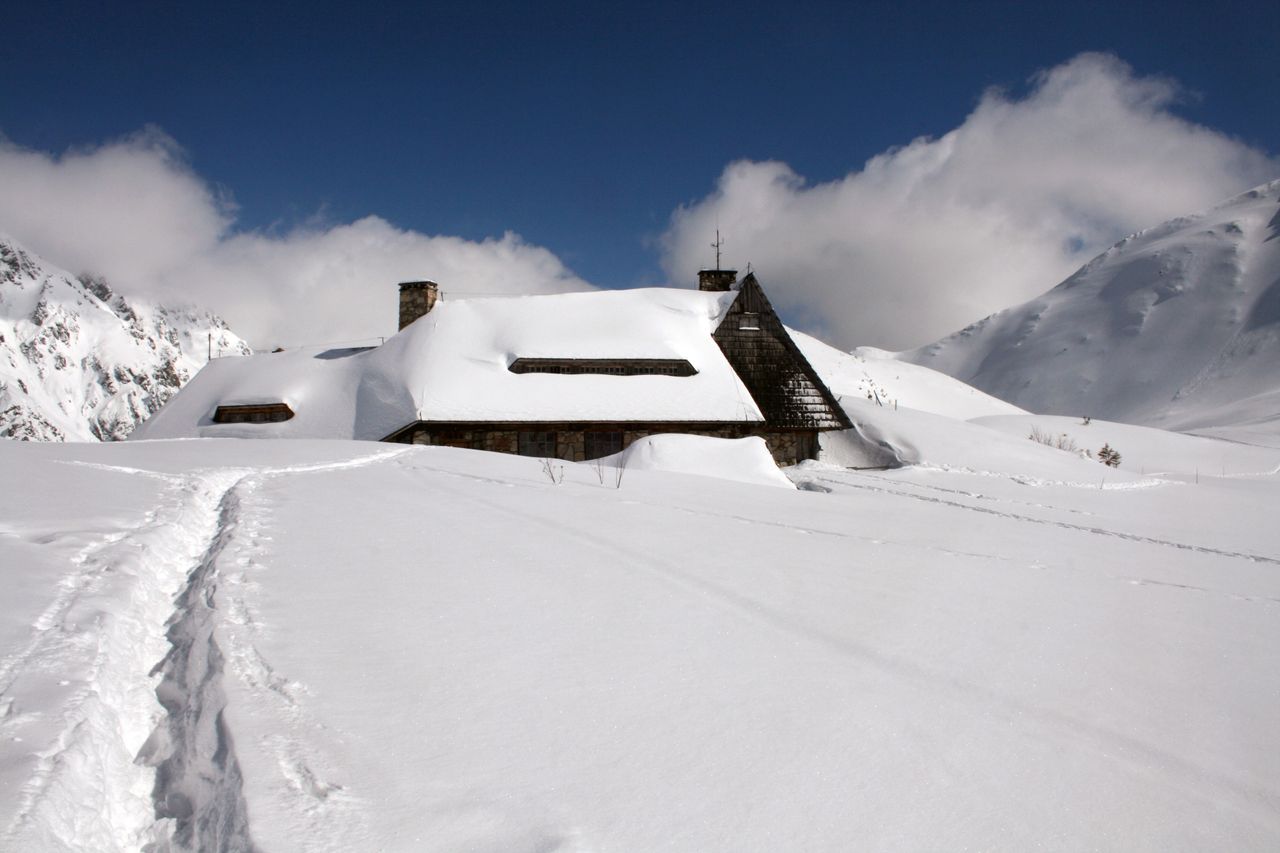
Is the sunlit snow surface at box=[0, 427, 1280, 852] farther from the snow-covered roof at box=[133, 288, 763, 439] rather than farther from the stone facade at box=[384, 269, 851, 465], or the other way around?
the snow-covered roof at box=[133, 288, 763, 439]

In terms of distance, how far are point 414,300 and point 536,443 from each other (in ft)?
25.8

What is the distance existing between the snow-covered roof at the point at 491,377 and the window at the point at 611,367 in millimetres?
167

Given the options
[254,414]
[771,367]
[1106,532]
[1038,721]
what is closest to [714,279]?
[771,367]

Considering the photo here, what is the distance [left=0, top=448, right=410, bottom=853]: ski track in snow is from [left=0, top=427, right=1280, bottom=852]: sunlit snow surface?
0.04 feet

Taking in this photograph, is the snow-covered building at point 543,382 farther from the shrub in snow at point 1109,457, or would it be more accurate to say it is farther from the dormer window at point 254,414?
the shrub in snow at point 1109,457

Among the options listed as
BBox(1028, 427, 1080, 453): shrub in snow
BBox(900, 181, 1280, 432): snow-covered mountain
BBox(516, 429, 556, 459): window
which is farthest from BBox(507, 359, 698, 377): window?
BBox(900, 181, 1280, 432): snow-covered mountain

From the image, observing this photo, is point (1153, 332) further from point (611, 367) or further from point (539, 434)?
point (539, 434)

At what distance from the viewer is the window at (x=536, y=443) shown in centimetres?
1889

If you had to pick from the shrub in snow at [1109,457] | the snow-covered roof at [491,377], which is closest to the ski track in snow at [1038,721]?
the snow-covered roof at [491,377]

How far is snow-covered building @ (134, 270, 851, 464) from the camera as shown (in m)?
19.0

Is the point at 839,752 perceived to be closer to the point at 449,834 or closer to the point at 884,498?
the point at 449,834

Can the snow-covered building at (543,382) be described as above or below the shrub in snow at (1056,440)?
above

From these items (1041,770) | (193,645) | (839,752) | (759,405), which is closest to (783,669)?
(839,752)

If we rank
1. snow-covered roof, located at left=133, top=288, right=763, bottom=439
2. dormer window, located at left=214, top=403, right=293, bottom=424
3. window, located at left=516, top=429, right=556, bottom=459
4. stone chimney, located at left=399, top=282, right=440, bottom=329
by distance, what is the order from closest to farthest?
window, located at left=516, top=429, right=556, bottom=459 → snow-covered roof, located at left=133, top=288, right=763, bottom=439 → dormer window, located at left=214, top=403, right=293, bottom=424 → stone chimney, located at left=399, top=282, right=440, bottom=329
